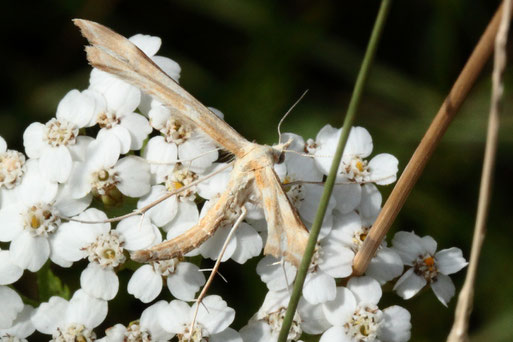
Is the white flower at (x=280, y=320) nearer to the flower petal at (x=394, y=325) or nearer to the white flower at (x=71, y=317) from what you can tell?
the flower petal at (x=394, y=325)

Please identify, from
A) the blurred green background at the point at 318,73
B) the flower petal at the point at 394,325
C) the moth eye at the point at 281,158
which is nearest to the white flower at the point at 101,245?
the moth eye at the point at 281,158

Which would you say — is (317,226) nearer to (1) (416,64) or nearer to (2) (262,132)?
(2) (262,132)

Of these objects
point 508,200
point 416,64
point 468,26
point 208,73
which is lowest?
point 508,200

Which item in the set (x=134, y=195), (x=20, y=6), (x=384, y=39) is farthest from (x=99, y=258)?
(x=384, y=39)

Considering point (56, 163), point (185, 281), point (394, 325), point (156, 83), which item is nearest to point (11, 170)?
point (56, 163)

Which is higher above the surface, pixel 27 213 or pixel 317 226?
pixel 317 226

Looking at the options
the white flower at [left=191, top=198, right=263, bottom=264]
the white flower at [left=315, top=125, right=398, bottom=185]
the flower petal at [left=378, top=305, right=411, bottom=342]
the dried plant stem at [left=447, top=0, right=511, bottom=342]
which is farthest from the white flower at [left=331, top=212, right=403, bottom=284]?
the dried plant stem at [left=447, top=0, right=511, bottom=342]

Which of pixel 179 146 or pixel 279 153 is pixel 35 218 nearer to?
pixel 179 146
